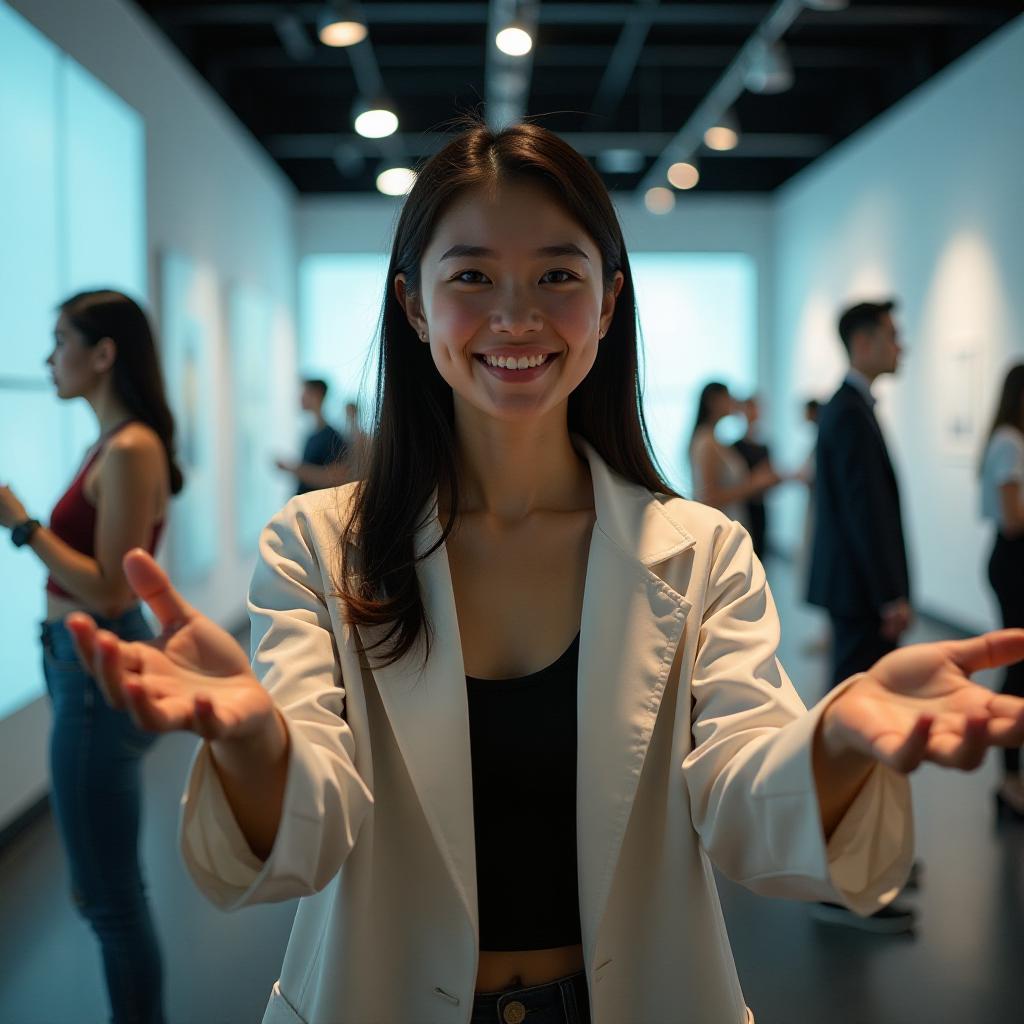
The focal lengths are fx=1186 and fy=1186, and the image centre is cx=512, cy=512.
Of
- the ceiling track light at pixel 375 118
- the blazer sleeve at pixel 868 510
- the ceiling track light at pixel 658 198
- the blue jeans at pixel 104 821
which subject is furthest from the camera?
the ceiling track light at pixel 658 198

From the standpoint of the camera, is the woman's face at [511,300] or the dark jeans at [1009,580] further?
the dark jeans at [1009,580]

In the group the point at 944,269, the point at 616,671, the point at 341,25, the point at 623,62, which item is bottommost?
the point at 616,671

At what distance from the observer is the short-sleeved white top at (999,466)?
4570 mm

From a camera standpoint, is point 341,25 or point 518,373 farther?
point 341,25

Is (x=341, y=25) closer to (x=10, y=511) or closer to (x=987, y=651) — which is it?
(x=10, y=511)

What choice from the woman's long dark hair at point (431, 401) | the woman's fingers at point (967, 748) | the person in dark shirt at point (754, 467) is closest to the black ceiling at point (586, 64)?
the person in dark shirt at point (754, 467)

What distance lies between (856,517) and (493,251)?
9.09ft

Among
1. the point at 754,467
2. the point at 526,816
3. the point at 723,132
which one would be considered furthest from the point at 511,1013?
the point at 723,132

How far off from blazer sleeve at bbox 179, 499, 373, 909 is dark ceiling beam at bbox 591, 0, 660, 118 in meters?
7.15

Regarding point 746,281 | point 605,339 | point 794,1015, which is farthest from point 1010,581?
point 746,281

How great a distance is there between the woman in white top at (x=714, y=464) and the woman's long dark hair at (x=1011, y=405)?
161cm

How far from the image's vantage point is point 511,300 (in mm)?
1445

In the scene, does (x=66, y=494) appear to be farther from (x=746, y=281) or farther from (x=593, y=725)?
(x=746, y=281)

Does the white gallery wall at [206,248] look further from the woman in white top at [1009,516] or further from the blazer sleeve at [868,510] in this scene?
the woman in white top at [1009,516]
